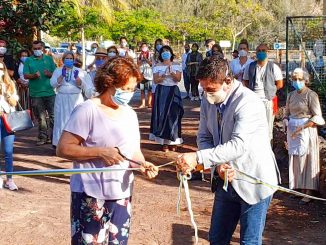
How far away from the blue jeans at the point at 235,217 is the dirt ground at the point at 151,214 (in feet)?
Answer: 5.55

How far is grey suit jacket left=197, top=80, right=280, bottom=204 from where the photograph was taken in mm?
3992

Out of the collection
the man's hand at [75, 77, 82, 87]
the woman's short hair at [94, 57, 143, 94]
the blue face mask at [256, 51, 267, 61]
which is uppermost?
the blue face mask at [256, 51, 267, 61]

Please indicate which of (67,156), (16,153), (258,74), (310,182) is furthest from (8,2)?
(67,156)

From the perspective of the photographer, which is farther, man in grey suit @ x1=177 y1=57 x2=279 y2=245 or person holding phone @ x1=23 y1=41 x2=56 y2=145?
person holding phone @ x1=23 y1=41 x2=56 y2=145

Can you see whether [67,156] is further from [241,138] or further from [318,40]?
[318,40]

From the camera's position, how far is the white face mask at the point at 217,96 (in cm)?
412

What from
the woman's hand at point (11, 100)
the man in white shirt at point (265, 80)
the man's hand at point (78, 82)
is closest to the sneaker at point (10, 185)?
A: the woman's hand at point (11, 100)

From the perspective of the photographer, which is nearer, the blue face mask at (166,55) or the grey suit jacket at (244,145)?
the grey suit jacket at (244,145)

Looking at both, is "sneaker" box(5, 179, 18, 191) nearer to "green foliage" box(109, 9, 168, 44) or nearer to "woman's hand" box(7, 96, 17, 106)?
"woman's hand" box(7, 96, 17, 106)

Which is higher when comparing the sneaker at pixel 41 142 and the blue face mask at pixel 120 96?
the blue face mask at pixel 120 96

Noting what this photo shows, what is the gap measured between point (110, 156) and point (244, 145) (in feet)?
2.86

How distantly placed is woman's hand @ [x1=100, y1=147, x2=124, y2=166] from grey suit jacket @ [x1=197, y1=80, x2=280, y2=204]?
0.52 metres

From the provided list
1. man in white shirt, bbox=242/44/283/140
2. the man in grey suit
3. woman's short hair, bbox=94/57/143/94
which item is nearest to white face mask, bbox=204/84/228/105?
the man in grey suit

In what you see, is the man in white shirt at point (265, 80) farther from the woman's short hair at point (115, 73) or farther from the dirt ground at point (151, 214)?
the woman's short hair at point (115, 73)
